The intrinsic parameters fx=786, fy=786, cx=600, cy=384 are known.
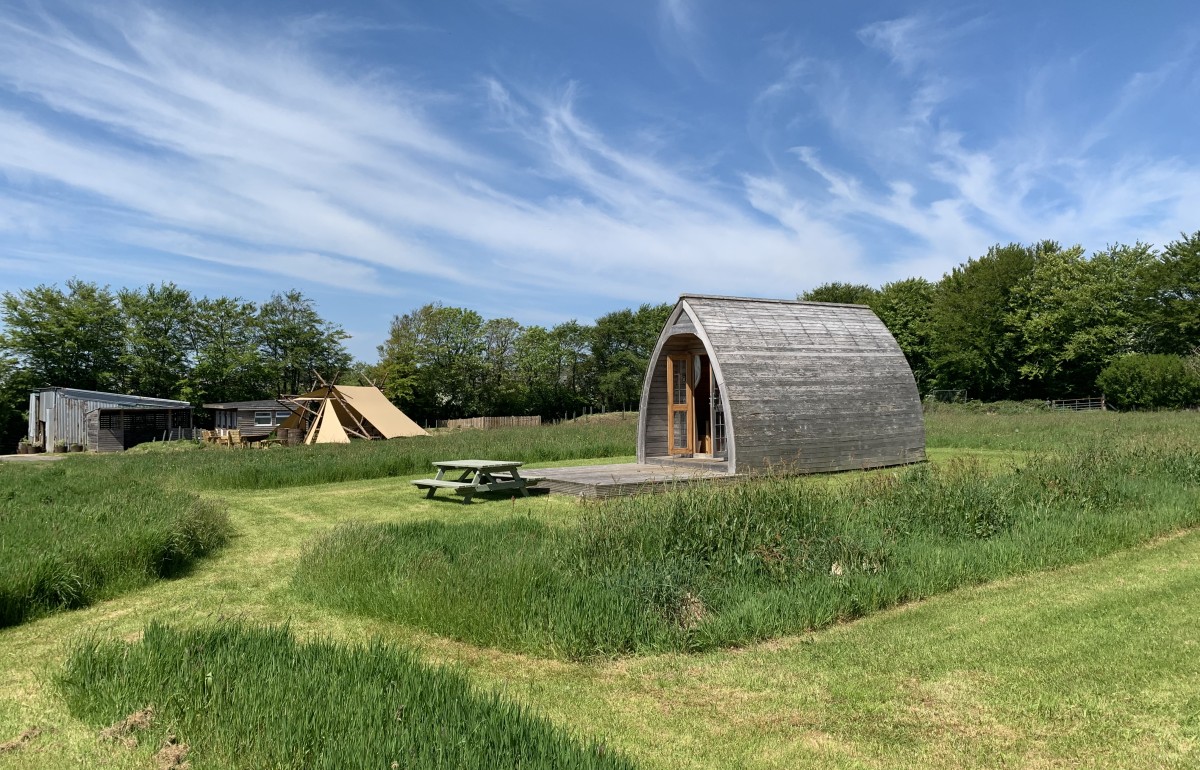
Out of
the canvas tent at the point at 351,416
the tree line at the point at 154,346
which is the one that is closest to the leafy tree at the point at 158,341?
the tree line at the point at 154,346

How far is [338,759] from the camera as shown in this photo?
313 cm

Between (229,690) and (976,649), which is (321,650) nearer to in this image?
(229,690)

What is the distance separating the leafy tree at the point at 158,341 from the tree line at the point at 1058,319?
154 ft

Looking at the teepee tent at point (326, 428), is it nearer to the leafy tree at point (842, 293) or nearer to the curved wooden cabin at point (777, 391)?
the curved wooden cabin at point (777, 391)

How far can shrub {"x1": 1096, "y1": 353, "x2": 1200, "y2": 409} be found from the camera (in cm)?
3569

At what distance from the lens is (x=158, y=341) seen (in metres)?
45.7

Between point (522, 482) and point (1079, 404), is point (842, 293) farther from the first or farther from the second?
point (522, 482)

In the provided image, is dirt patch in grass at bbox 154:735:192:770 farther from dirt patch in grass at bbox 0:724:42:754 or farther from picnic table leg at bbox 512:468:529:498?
picnic table leg at bbox 512:468:529:498

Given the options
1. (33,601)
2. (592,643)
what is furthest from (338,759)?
(33,601)

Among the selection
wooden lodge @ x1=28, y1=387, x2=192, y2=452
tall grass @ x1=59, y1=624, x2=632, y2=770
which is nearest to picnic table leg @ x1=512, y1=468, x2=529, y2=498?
tall grass @ x1=59, y1=624, x2=632, y2=770

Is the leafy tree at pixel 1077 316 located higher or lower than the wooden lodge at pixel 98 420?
higher

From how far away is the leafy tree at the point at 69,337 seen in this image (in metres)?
42.2

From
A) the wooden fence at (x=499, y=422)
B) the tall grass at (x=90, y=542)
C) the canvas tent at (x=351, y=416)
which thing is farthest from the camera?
the wooden fence at (x=499, y=422)

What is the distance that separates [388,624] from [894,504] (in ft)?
18.5
